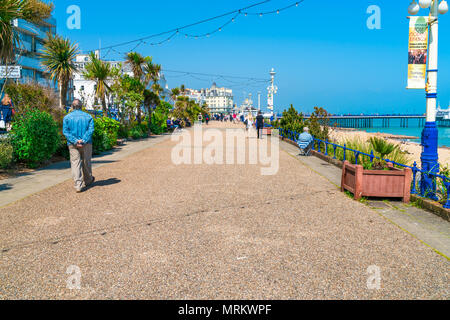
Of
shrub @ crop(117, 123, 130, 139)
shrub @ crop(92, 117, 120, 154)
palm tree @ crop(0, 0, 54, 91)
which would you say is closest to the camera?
palm tree @ crop(0, 0, 54, 91)

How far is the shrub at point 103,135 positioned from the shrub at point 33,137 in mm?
3800

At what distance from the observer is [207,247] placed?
4613 millimetres

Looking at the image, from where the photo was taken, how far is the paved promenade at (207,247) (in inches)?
139

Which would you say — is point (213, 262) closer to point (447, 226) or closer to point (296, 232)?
point (296, 232)

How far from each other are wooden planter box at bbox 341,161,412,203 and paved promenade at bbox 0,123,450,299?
1.29 ft

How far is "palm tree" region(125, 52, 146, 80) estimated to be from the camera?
31.1 meters

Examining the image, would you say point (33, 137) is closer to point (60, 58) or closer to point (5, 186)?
point (5, 186)

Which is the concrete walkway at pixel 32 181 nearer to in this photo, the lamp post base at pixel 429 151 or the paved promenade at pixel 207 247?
the paved promenade at pixel 207 247

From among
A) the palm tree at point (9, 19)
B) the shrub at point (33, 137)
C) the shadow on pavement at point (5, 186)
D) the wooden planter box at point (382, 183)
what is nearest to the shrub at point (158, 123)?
the shrub at point (33, 137)

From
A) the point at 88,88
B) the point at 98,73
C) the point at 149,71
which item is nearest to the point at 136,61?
the point at 149,71

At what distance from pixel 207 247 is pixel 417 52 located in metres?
5.50

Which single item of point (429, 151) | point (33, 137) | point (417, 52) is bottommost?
point (429, 151)

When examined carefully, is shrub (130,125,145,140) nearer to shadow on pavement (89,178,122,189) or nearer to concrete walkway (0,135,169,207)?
concrete walkway (0,135,169,207)

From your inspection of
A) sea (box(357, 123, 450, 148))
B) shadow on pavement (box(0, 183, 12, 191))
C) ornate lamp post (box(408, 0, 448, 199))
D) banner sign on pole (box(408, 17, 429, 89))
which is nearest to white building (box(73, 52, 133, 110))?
shadow on pavement (box(0, 183, 12, 191))
